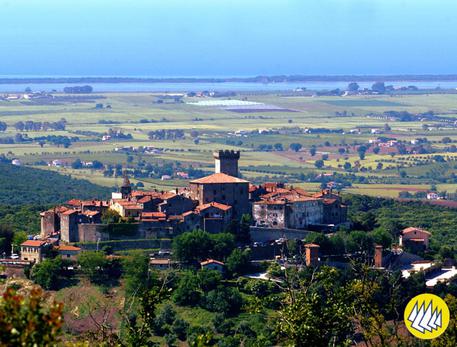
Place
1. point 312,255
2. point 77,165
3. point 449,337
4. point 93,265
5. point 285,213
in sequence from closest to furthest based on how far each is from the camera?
point 449,337 < point 93,265 < point 312,255 < point 285,213 < point 77,165

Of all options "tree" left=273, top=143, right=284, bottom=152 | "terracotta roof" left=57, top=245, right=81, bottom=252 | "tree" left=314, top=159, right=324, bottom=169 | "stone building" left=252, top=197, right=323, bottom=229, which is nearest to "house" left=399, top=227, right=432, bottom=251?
"stone building" left=252, top=197, right=323, bottom=229

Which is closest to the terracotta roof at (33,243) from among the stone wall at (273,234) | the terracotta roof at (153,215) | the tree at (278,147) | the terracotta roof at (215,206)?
the terracotta roof at (153,215)

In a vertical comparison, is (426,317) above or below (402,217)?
above

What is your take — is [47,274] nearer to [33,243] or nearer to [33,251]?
[33,251]

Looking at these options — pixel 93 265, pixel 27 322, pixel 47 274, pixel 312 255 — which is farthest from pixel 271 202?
pixel 27 322

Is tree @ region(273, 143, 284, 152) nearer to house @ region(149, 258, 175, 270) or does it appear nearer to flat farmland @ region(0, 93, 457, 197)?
flat farmland @ region(0, 93, 457, 197)

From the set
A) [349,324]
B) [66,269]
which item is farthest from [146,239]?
[349,324]

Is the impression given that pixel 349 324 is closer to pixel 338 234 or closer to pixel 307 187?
pixel 338 234
